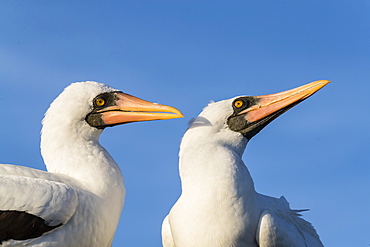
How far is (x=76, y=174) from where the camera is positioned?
10.1 metres

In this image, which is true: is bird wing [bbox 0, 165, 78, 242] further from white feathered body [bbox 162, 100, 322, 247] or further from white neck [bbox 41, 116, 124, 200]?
white feathered body [bbox 162, 100, 322, 247]

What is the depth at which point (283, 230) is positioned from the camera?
31.3 ft

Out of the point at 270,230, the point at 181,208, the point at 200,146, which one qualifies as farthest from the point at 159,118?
the point at 270,230

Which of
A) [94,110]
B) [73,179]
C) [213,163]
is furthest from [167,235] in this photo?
[94,110]

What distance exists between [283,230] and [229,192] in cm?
88

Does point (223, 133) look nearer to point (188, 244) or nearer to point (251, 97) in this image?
point (251, 97)

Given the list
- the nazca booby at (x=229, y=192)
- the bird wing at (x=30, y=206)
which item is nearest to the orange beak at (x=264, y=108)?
the nazca booby at (x=229, y=192)

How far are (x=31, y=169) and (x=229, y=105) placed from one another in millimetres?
2933

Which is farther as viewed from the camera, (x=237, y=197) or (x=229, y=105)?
(x=229, y=105)

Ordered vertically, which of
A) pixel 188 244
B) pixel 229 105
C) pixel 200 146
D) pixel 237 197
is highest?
pixel 229 105

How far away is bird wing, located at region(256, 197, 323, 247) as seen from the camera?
9.38 m

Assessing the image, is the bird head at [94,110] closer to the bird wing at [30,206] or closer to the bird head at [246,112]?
the bird head at [246,112]

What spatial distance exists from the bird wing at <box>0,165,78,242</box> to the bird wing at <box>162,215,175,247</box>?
1605 mm

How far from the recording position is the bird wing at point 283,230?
30.8 ft
